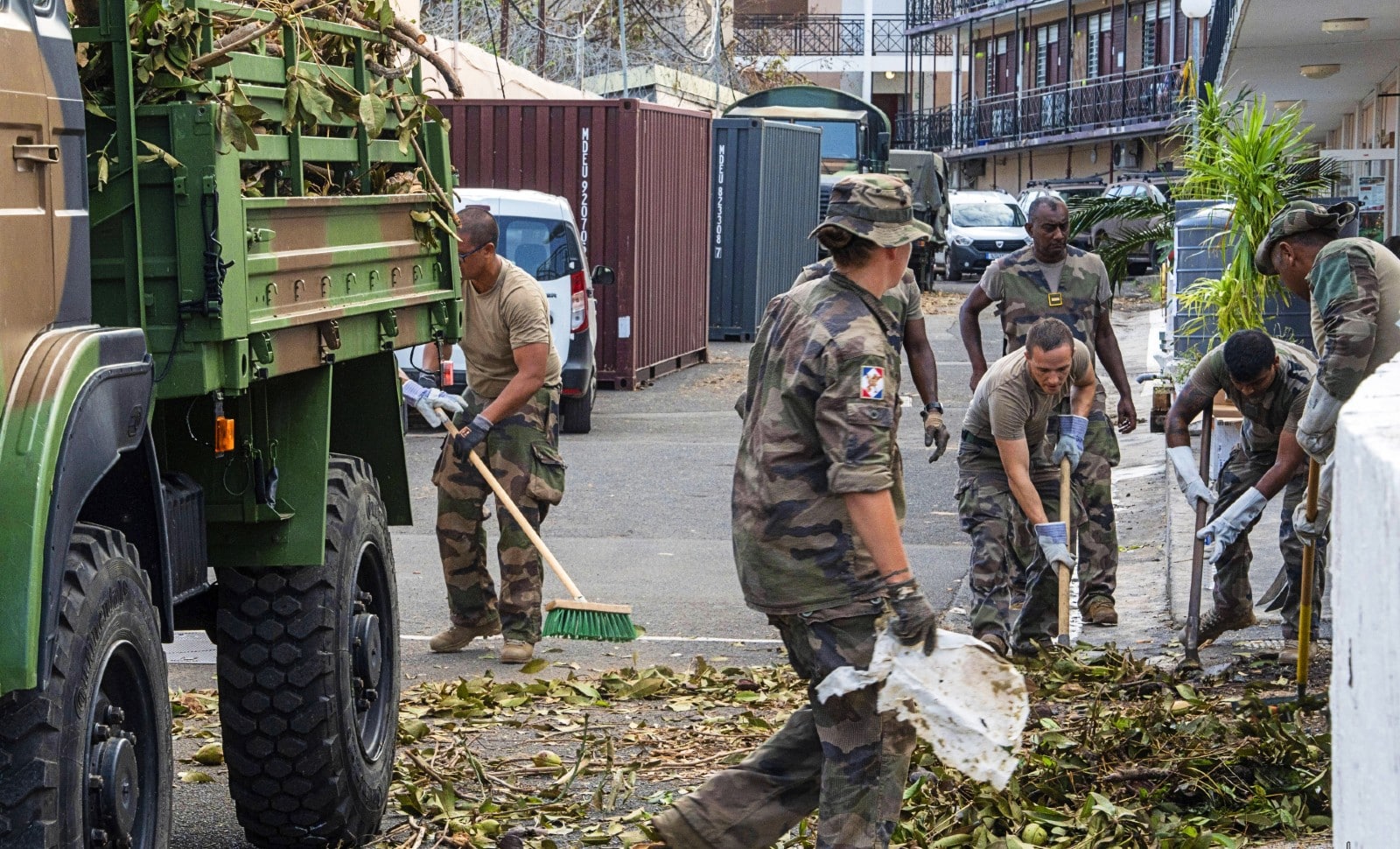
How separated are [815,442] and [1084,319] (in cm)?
441

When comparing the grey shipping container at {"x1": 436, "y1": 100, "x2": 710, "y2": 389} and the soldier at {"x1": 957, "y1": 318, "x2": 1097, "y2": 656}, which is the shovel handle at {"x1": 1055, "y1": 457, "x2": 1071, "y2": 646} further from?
the grey shipping container at {"x1": 436, "y1": 100, "x2": 710, "y2": 389}

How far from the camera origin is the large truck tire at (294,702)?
15.8 feet

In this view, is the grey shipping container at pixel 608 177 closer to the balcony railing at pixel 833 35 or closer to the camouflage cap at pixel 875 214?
the camouflage cap at pixel 875 214

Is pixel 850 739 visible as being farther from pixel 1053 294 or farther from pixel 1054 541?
pixel 1053 294

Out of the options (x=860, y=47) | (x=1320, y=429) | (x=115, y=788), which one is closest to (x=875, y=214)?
(x=115, y=788)

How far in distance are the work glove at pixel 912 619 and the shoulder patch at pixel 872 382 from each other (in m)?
0.43

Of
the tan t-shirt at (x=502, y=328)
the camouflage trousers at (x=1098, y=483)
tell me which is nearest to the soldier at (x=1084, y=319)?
the camouflage trousers at (x=1098, y=483)

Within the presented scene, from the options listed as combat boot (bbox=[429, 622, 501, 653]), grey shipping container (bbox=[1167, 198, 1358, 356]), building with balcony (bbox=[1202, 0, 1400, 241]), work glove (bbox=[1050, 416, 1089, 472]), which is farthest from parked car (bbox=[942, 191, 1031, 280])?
combat boot (bbox=[429, 622, 501, 653])

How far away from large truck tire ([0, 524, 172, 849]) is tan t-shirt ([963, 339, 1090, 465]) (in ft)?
12.8

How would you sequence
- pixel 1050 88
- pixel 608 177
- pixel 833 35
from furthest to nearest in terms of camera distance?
pixel 833 35 → pixel 1050 88 → pixel 608 177

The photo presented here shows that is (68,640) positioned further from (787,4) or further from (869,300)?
(787,4)

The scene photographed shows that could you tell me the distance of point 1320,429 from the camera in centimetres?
605

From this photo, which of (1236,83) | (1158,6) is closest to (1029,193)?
(1158,6)

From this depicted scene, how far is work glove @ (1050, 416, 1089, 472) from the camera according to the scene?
7484 millimetres
